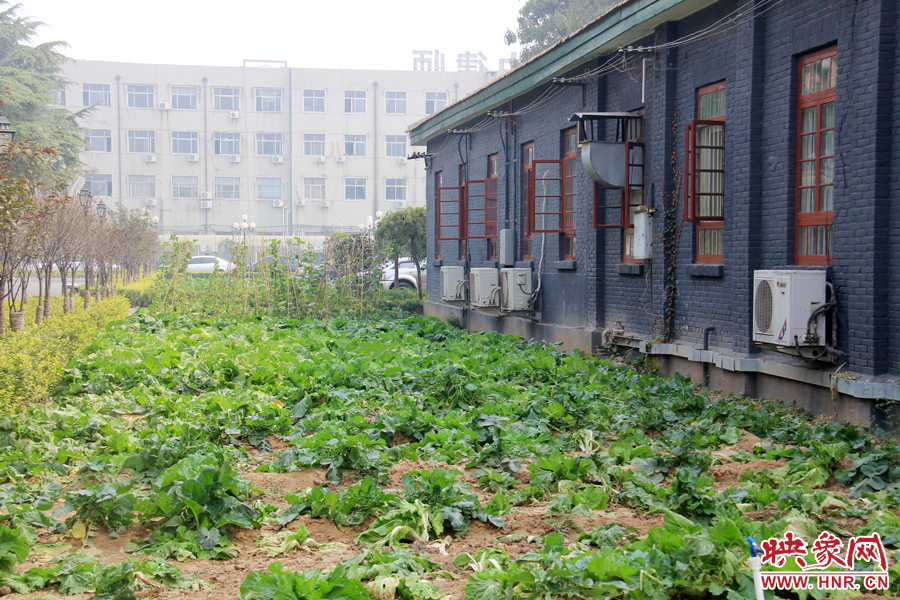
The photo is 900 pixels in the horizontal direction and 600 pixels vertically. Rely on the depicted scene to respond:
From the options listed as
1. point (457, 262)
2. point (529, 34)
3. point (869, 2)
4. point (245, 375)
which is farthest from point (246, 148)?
point (869, 2)

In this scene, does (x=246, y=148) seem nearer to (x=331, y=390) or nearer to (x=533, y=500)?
(x=331, y=390)

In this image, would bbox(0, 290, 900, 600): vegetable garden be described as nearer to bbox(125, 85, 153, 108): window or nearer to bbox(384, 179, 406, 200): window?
bbox(384, 179, 406, 200): window

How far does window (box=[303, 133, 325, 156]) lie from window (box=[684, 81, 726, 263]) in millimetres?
47545

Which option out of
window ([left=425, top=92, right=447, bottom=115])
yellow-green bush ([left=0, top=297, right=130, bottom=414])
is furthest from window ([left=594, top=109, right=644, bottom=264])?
window ([left=425, top=92, right=447, bottom=115])

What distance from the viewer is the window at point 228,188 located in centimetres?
5397

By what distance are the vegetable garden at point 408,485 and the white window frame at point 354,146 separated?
47.5m

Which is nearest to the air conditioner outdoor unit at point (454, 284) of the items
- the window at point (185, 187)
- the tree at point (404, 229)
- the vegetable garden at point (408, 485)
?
the vegetable garden at point (408, 485)

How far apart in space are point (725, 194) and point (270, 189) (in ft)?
161

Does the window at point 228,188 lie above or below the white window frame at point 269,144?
below

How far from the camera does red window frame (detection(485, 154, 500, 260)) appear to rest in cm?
1689

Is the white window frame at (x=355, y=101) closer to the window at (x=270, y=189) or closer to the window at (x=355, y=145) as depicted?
the window at (x=355, y=145)

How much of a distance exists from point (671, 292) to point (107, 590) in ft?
26.1

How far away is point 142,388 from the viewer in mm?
8344

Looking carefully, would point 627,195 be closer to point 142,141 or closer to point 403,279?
point 403,279
